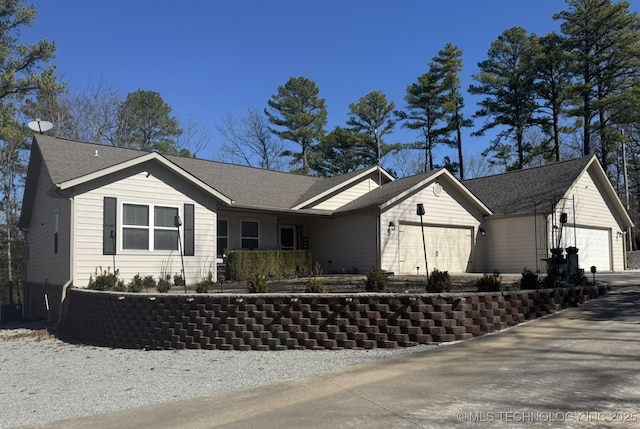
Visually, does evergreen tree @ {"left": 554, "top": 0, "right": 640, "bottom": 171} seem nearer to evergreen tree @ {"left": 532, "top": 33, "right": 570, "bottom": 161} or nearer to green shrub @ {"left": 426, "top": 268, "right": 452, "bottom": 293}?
evergreen tree @ {"left": 532, "top": 33, "right": 570, "bottom": 161}

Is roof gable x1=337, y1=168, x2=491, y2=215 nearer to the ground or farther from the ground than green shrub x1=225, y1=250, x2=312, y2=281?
farther from the ground

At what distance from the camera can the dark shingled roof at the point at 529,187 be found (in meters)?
20.7

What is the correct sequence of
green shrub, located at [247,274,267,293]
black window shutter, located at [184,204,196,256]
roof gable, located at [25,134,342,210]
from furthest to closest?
black window shutter, located at [184,204,196,256] → roof gable, located at [25,134,342,210] → green shrub, located at [247,274,267,293]

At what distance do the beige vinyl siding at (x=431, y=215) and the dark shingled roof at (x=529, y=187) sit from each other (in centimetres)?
169

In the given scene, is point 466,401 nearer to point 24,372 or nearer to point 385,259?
point 24,372

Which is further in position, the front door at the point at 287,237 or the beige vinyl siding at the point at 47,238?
the front door at the point at 287,237

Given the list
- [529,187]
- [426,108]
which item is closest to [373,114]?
[426,108]

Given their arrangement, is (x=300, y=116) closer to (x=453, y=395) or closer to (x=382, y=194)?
(x=382, y=194)

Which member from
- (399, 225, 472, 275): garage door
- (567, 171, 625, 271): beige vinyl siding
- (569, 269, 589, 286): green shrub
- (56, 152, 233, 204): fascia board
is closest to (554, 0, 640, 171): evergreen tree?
(567, 171, 625, 271): beige vinyl siding

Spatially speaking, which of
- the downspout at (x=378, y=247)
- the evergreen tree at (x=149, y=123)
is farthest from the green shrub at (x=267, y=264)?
the evergreen tree at (x=149, y=123)

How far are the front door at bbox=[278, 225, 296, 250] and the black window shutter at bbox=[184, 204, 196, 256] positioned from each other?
5301 millimetres

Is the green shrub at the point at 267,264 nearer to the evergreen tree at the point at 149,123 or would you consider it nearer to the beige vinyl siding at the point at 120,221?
the beige vinyl siding at the point at 120,221

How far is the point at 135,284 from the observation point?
12.6 m

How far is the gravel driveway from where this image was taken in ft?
19.4
